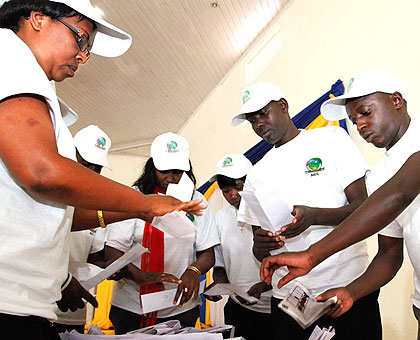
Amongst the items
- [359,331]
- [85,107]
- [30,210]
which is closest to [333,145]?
[359,331]

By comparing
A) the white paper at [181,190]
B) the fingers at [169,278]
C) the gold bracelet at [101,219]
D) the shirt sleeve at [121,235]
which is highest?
the white paper at [181,190]

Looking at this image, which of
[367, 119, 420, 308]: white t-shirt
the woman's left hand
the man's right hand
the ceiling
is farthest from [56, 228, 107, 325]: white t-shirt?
the ceiling

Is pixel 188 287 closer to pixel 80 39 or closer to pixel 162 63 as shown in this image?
pixel 80 39

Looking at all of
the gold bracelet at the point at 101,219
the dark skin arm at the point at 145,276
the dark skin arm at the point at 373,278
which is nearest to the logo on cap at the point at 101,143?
the dark skin arm at the point at 145,276

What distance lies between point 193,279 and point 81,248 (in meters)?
0.62

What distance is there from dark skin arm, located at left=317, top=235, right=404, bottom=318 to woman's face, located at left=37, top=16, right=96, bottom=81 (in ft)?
3.04

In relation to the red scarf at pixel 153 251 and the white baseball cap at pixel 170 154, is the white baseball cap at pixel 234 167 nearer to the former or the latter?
the white baseball cap at pixel 170 154

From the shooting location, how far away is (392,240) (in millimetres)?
1305

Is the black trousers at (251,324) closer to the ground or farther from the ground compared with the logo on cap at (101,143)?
closer to the ground

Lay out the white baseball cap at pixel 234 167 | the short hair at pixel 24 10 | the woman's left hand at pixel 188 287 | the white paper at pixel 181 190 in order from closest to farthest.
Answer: the short hair at pixel 24 10
the white paper at pixel 181 190
the woman's left hand at pixel 188 287
the white baseball cap at pixel 234 167

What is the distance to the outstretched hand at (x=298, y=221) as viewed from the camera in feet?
4.15

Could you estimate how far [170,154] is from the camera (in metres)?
2.11

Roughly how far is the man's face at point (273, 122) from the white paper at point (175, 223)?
2.51ft

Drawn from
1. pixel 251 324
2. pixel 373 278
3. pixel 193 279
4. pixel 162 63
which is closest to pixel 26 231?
pixel 373 278
